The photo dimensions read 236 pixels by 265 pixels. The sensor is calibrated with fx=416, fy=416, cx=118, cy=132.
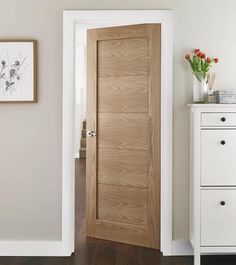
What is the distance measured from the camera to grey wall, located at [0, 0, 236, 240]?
3529 mm

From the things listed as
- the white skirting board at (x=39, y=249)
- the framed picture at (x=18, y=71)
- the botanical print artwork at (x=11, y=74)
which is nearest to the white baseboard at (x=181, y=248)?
the white skirting board at (x=39, y=249)

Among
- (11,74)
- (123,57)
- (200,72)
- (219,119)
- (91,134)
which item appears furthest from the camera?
(91,134)

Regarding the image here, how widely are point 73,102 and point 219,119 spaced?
1236 millimetres

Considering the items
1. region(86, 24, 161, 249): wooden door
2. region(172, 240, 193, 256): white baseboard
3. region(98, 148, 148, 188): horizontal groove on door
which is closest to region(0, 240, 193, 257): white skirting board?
region(172, 240, 193, 256): white baseboard

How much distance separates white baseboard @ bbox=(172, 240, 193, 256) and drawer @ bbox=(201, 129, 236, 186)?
0.67 metres

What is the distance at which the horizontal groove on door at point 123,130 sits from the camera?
3779 mm

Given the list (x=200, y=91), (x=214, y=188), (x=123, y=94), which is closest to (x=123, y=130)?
(x=123, y=94)

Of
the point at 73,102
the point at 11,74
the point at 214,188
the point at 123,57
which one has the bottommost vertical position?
the point at 214,188

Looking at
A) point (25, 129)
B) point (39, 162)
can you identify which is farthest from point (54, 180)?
point (25, 129)

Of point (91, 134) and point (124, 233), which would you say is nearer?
point (124, 233)

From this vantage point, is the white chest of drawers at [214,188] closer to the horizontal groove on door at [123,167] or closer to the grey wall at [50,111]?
the grey wall at [50,111]

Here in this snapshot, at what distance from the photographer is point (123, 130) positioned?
3.87 m

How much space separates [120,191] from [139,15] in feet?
5.25

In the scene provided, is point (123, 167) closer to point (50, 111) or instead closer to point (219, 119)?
point (50, 111)
